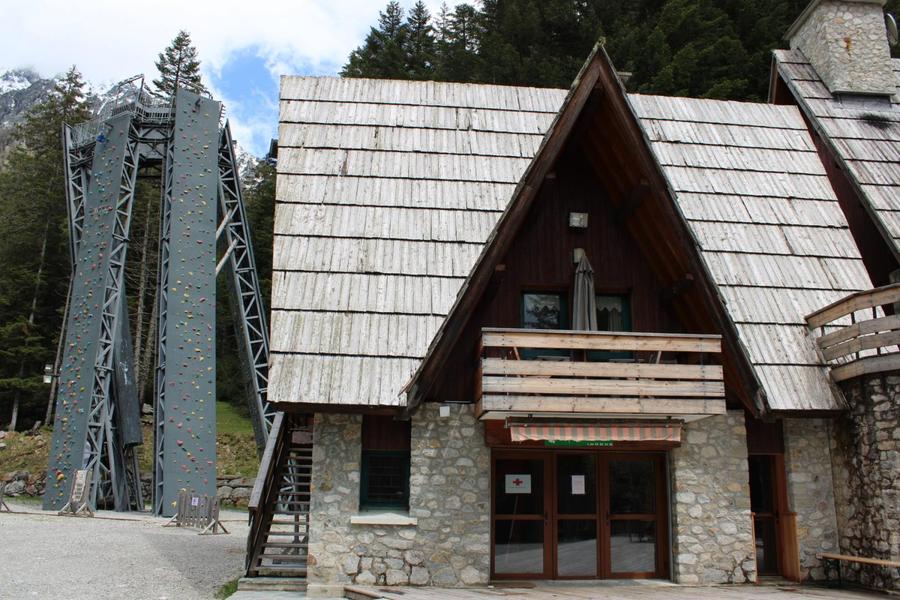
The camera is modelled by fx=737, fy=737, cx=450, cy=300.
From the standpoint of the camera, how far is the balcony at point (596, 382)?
8.41 m

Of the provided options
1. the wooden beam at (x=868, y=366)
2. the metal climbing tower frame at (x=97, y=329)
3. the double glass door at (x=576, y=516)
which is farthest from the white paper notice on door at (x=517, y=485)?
the metal climbing tower frame at (x=97, y=329)

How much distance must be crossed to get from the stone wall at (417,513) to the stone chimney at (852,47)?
10718 mm

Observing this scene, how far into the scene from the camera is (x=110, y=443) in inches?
848

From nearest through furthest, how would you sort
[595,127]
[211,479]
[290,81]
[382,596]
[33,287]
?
[382,596], [595,127], [290,81], [211,479], [33,287]

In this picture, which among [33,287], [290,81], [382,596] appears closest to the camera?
[382,596]

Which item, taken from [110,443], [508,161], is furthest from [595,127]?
[110,443]

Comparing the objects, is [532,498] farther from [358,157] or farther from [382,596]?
[358,157]

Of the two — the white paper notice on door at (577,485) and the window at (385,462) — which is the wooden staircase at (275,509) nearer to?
the window at (385,462)

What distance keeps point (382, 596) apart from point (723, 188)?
329 inches

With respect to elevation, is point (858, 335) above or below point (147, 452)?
above

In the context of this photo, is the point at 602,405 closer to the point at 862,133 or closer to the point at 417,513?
the point at 417,513

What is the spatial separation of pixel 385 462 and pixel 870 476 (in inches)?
235

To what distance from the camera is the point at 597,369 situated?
28.2 ft

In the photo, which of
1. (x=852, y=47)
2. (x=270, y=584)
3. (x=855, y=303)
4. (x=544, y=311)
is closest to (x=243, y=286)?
(x=544, y=311)
